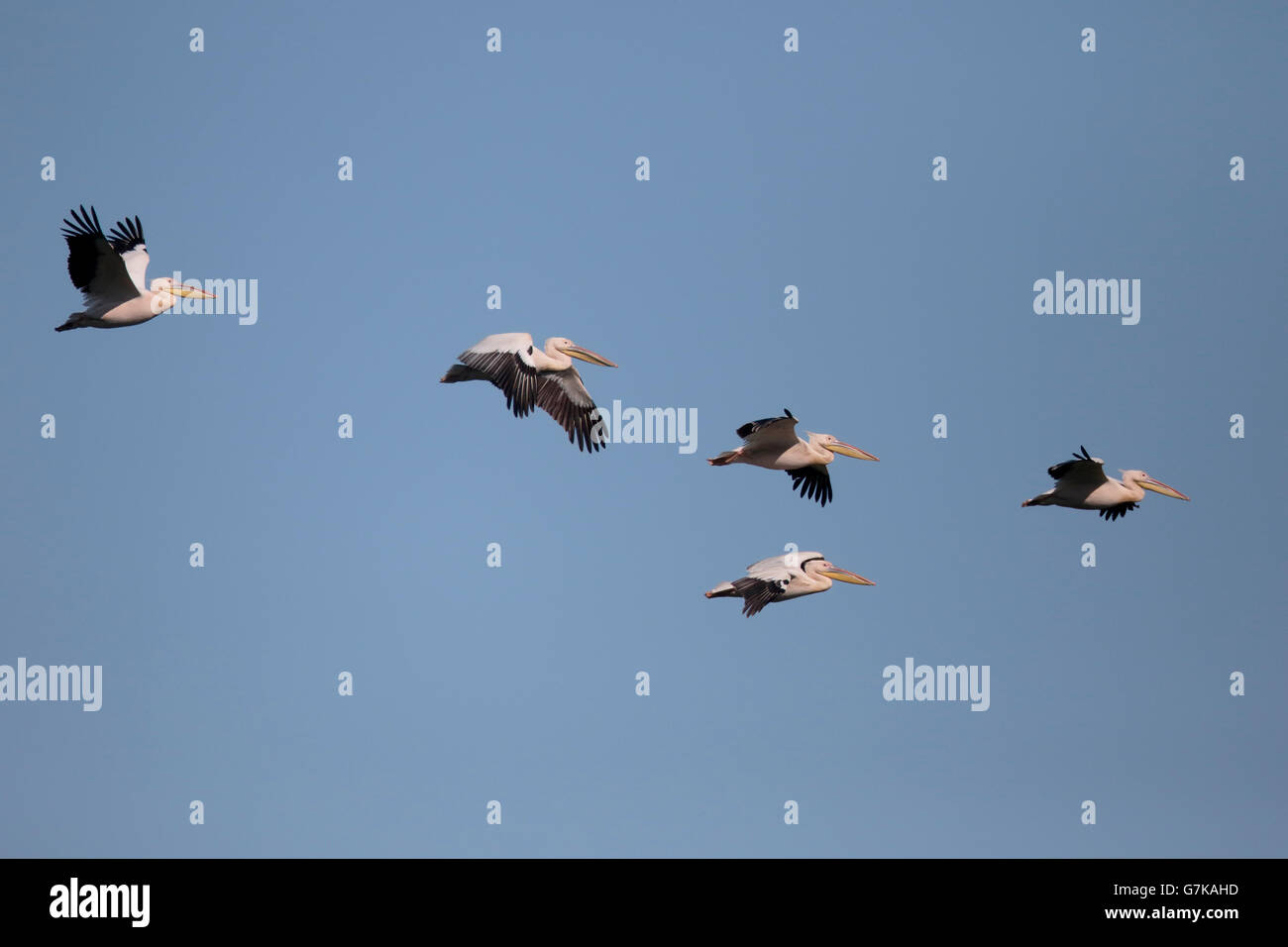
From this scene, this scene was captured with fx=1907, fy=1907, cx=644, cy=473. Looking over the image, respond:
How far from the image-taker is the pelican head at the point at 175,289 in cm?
2203

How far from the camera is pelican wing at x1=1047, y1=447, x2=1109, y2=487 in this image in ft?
76.1

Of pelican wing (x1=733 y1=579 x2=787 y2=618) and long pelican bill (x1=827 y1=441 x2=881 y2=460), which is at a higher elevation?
long pelican bill (x1=827 y1=441 x2=881 y2=460)

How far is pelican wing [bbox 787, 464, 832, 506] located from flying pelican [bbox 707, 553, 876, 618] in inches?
39.9

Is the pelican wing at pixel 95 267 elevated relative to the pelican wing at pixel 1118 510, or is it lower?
elevated

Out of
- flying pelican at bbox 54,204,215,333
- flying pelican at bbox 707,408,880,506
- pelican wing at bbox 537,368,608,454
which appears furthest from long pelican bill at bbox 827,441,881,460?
flying pelican at bbox 54,204,215,333


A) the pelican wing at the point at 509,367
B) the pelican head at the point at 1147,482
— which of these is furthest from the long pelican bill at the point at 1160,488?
the pelican wing at the point at 509,367

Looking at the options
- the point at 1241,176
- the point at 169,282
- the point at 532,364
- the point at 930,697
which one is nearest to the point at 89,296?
the point at 169,282

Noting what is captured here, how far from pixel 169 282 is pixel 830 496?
28.4 feet

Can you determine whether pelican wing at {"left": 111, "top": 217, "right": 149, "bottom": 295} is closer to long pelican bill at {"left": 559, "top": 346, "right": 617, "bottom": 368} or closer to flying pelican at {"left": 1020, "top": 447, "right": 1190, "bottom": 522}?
long pelican bill at {"left": 559, "top": 346, "right": 617, "bottom": 368}

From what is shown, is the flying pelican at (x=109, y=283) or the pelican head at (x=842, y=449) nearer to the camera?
the flying pelican at (x=109, y=283)

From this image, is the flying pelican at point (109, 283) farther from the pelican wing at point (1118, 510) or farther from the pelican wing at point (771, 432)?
the pelican wing at point (1118, 510)

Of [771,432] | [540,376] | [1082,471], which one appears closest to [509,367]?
[540,376]

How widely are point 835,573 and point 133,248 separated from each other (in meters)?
9.47
